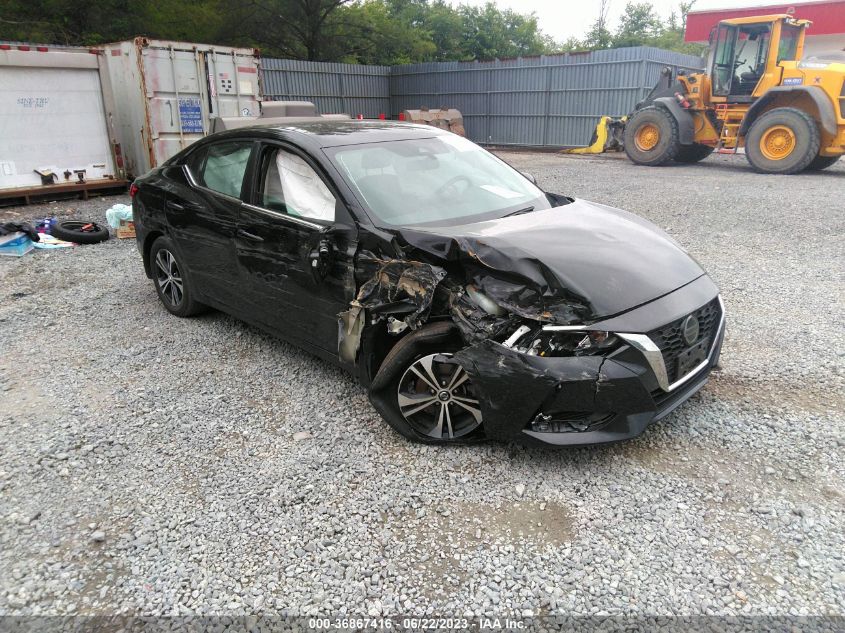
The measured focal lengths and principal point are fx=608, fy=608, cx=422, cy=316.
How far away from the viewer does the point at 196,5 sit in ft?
75.7

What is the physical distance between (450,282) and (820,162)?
533 inches

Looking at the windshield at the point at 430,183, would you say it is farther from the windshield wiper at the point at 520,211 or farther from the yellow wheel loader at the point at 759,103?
the yellow wheel loader at the point at 759,103

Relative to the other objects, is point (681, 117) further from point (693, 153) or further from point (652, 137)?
point (693, 153)

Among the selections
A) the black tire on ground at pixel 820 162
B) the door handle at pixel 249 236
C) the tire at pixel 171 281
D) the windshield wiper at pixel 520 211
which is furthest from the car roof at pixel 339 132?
the black tire on ground at pixel 820 162

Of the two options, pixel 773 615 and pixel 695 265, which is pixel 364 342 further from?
pixel 773 615

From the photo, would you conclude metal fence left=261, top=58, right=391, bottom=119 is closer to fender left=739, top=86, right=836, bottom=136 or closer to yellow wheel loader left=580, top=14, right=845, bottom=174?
yellow wheel loader left=580, top=14, right=845, bottom=174

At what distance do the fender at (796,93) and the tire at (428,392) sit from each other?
1219cm

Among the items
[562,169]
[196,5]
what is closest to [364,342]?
[562,169]

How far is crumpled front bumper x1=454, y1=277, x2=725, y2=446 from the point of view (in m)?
2.77

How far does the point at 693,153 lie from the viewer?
1529cm

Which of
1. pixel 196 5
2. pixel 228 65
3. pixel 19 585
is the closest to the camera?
pixel 19 585

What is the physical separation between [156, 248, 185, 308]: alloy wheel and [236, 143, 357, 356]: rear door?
1.20 metres

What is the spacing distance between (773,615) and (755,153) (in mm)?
13148

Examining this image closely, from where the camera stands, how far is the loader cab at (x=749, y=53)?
12703 millimetres
